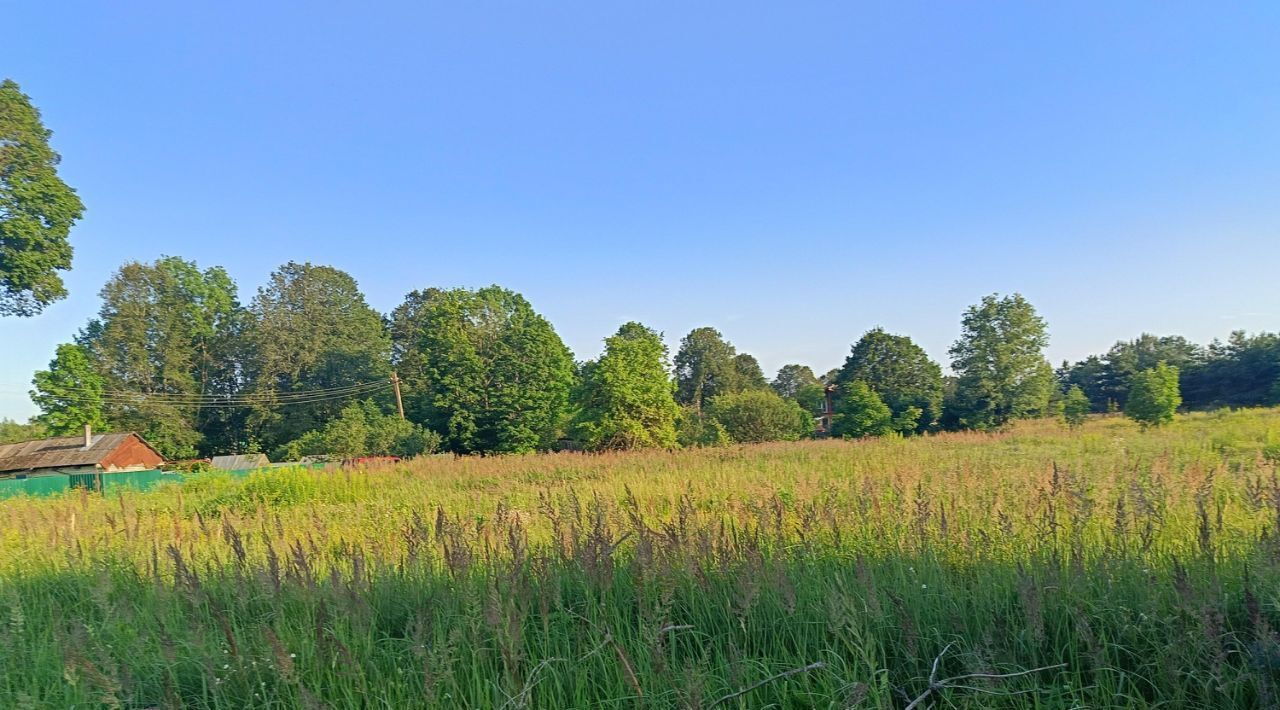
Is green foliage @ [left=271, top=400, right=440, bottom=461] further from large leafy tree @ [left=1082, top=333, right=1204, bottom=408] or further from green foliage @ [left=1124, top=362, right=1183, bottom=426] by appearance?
large leafy tree @ [left=1082, top=333, right=1204, bottom=408]

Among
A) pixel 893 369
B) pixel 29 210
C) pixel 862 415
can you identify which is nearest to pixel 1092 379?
pixel 893 369

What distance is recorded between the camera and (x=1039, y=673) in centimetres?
213

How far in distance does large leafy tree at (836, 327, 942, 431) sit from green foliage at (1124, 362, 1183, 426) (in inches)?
974

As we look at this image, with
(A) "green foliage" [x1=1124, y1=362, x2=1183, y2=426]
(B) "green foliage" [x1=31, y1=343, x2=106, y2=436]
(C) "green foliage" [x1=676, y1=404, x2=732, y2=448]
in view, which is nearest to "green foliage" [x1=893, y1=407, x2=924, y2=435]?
(C) "green foliage" [x1=676, y1=404, x2=732, y2=448]

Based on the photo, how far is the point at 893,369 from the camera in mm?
55938

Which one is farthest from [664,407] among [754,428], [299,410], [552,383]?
[299,410]

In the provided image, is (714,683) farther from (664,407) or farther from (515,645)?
(664,407)

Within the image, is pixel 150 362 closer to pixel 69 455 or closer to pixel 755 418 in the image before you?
pixel 69 455

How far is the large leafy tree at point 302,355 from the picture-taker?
48.4 metres

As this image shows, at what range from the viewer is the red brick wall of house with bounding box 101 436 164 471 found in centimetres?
3457

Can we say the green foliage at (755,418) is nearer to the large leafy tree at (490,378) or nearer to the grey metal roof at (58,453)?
the large leafy tree at (490,378)

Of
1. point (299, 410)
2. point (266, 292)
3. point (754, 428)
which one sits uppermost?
point (266, 292)

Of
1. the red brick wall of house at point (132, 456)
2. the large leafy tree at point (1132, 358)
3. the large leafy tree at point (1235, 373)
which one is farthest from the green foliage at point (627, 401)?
the large leafy tree at point (1132, 358)

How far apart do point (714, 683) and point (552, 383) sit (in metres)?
41.9
